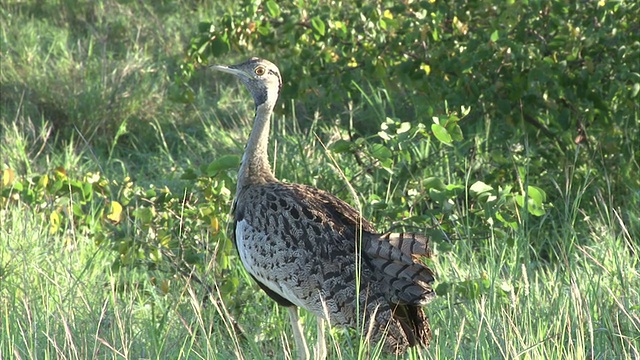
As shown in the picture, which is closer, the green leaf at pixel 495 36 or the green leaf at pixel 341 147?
the green leaf at pixel 341 147

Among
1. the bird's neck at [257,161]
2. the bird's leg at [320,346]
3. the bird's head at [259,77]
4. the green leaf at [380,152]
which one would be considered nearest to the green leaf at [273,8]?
the bird's head at [259,77]

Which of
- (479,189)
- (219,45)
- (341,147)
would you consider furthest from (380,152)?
(219,45)

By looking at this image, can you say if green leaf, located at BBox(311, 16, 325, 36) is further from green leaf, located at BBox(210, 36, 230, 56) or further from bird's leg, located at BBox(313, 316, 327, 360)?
bird's leg, located at BBox(313, 316, 327, 360)

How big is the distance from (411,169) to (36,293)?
1.94 metres

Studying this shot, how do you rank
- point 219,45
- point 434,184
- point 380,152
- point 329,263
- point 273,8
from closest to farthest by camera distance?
point 329,263, point 434,184, point 380,152, point 273,8, point 219,45

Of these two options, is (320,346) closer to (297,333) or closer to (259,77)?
(297,333)

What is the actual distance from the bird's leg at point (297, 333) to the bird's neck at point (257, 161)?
1.82 feet

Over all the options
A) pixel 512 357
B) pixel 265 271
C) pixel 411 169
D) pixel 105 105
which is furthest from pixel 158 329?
pixel 105 105

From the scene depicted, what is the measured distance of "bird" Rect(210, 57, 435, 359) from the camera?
3.79 meters

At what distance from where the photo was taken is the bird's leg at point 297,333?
4.05 meters

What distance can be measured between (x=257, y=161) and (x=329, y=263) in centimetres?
69

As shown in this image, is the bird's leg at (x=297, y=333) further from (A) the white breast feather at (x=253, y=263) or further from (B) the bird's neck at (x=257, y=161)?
(B) the bird's neck at (x=257, y=161)

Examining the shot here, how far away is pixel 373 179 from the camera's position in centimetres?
562

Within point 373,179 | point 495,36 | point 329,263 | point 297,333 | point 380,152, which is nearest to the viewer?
point 329,263
